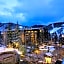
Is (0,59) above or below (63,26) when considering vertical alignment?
below

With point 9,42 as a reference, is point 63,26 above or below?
above

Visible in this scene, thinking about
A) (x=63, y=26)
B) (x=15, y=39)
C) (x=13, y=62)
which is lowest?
(x=13, y=62)

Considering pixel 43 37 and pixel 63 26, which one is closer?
pixel 43 37

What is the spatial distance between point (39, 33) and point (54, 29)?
2.17 meters

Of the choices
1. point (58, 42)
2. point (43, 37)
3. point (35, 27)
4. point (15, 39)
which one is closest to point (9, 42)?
point (15, 39)

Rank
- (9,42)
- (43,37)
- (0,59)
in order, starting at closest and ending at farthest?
(0,59) < (9,42) < (43,37)

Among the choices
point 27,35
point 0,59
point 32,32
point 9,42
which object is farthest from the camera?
point 32,32

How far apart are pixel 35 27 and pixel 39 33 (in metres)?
1.98

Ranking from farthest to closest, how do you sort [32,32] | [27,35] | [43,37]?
[32,32], [27,35], [43,37]

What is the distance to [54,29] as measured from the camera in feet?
62.2

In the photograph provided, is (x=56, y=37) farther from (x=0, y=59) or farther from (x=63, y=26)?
(x=0, y=59)

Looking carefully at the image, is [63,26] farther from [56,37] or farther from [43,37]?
[43,37]

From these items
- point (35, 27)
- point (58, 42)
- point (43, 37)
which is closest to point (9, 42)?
point (43, 37)

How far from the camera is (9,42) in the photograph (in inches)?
493
